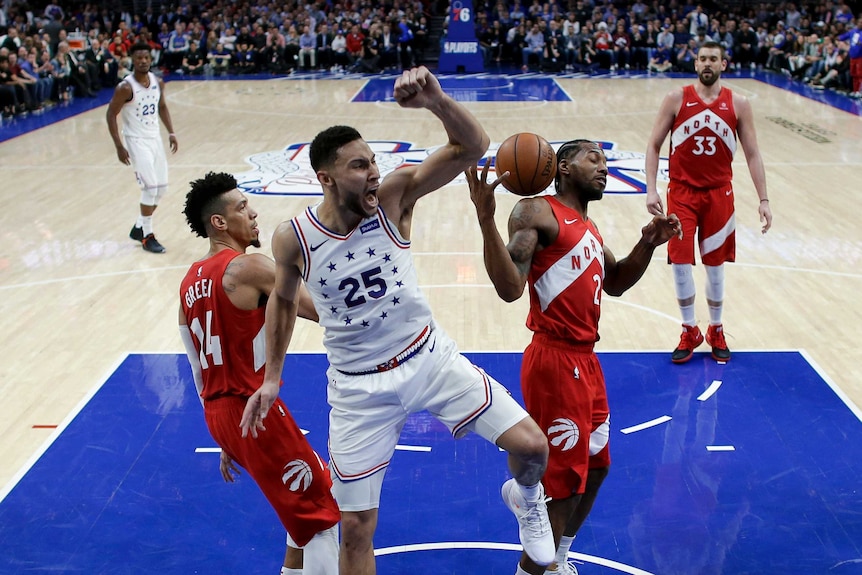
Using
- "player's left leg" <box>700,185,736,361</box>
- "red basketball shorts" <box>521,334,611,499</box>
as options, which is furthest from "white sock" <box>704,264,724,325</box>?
"red basketball shorts" <box>521,334,611,499</box>

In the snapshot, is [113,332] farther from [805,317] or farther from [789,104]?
[789,104]

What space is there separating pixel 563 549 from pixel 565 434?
59cm

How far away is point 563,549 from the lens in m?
4.35

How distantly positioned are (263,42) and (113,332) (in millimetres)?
21123

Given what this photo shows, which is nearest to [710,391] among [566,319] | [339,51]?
[566,319]

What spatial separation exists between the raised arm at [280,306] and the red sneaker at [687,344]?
388 centimetres

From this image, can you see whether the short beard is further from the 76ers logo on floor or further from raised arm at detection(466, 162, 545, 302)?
the 76ers logo on floor

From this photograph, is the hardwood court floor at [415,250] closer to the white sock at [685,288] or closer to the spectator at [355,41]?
the white sock at [685,288]

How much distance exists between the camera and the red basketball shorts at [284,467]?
3881mm

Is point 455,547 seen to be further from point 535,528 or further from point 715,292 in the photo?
point 715,292

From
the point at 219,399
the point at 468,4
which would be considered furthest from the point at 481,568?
the point at 468,4

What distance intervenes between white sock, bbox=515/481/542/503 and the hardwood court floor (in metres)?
3.15

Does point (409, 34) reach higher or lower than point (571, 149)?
lower

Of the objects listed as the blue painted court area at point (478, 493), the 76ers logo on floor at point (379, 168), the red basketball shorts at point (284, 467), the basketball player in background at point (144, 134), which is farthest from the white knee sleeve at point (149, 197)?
the red basketball shorts at point (284, 467)
